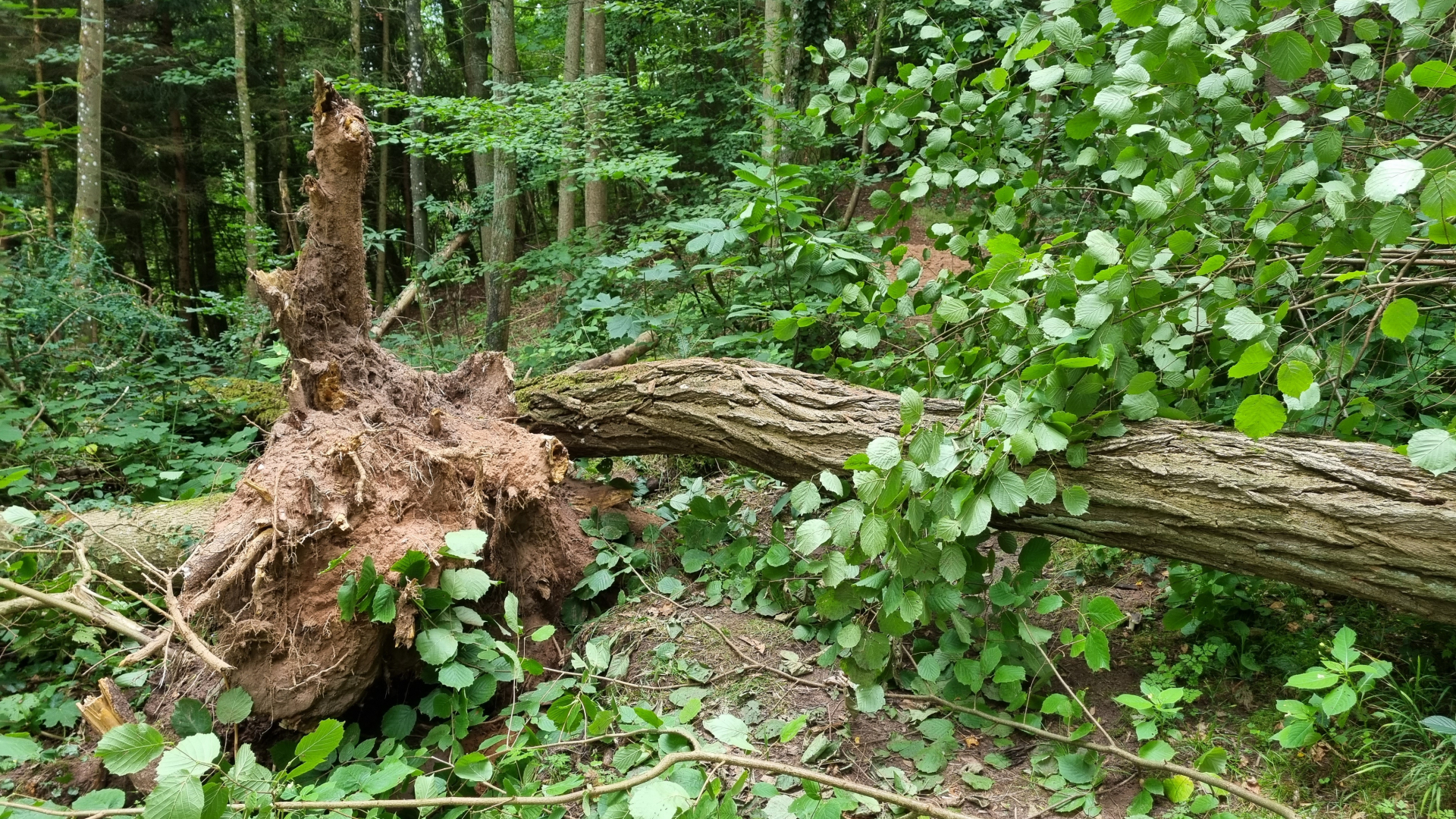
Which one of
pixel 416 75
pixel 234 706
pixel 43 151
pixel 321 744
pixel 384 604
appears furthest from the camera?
pixel 416 75

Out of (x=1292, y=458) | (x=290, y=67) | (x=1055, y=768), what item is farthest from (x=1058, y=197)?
(x=290, y=67)

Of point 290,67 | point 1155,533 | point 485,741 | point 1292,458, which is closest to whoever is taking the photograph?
point 1292,458

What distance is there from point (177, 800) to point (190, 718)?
91 centimetres

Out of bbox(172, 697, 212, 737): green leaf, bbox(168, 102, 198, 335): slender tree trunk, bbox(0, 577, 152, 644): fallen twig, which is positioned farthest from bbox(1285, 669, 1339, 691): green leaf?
bbox(168, 102, 198, 335): slender tree trunk

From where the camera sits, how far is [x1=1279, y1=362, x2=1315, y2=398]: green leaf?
1.54m

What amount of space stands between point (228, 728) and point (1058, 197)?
12.5 ft

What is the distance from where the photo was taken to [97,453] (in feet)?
16.2

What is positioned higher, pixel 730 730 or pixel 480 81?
pixel 480 81

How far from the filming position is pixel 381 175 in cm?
1481

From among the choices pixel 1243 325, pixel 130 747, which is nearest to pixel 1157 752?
pixel 1243 325

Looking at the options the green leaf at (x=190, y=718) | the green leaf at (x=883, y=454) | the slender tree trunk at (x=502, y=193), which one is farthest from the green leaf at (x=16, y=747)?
the slender tree trunk at (x=502, y=193)

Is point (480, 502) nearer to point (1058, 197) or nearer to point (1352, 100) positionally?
point (1058, 197)

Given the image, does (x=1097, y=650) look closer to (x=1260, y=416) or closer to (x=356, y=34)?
(x=1260, y=416)

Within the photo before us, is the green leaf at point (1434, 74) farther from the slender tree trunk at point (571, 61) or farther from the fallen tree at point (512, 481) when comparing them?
the slender tree trunk at point (571, 61)
